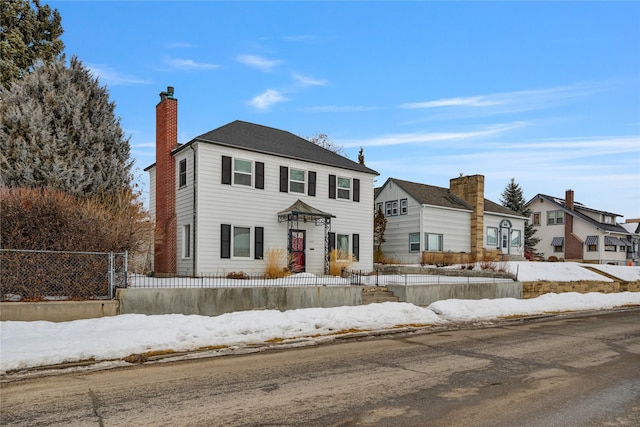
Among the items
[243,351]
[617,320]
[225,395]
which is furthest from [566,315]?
[225,395]

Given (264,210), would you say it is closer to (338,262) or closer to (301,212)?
(301,212)

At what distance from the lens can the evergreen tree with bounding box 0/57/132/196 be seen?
1403 cm

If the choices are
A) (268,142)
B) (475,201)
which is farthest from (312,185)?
(475,201)

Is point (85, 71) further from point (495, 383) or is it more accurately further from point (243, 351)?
point (495, 383)

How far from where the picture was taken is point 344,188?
2391cm

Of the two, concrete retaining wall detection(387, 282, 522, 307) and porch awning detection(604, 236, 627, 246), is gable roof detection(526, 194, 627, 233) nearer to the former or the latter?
porch awning detection(604, 236, 627, 246)

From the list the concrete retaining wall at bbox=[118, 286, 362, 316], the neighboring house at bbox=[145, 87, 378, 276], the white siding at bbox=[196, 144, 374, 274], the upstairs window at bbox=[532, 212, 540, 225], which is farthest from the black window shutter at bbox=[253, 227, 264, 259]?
the upstairs window at bbox=[532, 212, 540, 225]

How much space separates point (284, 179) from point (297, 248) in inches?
136

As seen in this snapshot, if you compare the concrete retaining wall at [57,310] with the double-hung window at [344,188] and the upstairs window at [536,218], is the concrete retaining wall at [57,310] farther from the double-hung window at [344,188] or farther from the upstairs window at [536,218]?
the upstairs window at [536,218]

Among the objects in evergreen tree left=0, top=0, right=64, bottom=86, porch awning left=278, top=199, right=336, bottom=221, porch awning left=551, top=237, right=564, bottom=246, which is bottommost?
porch awning left=551, top=237, right=564, bottom=246

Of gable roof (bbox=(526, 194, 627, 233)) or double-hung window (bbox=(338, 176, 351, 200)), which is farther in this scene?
gable roof (bbox=(526, 194, 627, 233))

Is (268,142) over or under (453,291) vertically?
over

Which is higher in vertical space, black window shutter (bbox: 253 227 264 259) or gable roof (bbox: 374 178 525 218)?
gable roof (bbox: 374 178 525 218)

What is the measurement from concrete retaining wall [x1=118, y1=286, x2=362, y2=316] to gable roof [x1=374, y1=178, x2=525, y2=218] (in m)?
17.7
